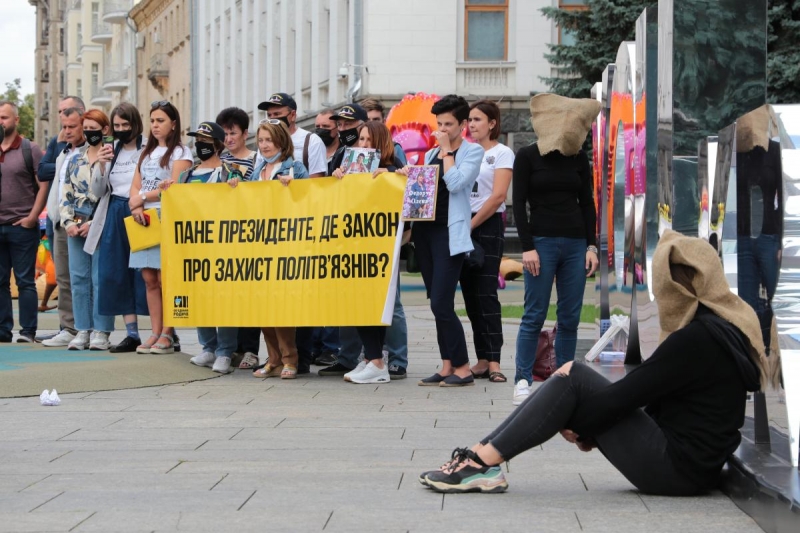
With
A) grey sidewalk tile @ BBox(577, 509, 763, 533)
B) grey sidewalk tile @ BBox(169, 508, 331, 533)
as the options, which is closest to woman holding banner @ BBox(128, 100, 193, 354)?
grey sidewalk tile @ BBox(169, 508, 331, 533)

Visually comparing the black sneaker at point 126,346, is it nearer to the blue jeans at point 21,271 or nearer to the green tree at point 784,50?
the blue jeans at point 21,271

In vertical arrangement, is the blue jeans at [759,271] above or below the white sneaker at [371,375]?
above

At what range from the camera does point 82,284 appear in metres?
12.6

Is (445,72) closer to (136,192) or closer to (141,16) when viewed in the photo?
(136,192)

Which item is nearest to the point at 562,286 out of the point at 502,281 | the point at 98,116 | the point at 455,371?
the point at 455,371

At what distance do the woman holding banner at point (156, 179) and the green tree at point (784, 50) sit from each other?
48.6ft

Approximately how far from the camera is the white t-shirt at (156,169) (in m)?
11.9

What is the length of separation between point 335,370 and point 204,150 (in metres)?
2.16

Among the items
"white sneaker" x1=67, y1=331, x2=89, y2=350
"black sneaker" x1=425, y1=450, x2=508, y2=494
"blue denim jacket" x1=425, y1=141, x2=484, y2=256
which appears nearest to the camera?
"black sneaker" x1=425, y1=450, x2=508, y2=494

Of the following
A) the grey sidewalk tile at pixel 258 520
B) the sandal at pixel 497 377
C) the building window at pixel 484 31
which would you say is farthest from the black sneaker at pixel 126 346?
the building window at pixel 484 31

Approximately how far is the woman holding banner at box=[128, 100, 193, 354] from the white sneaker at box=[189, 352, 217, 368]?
73 cm

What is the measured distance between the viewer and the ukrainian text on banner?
411 inches

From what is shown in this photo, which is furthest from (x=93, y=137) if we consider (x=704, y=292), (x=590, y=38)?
(x=590, y=38)

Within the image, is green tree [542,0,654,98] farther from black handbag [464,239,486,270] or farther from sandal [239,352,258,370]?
black handbag [464,239,486,270]
